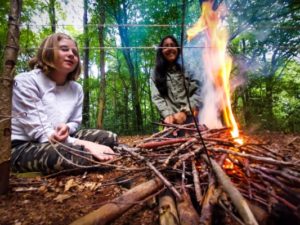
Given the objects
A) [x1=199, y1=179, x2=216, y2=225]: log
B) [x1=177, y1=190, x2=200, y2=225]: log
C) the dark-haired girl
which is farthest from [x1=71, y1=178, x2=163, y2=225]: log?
the dark-haired girl

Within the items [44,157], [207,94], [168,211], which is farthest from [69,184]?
[207,94]

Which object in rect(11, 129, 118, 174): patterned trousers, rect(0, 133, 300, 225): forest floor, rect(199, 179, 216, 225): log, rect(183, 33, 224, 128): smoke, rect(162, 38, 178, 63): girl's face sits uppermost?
rect(162, 38, 178, 63): girl's face

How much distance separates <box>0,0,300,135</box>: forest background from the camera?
7242mm

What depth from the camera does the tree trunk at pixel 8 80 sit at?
1.71 m

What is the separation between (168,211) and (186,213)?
96mm

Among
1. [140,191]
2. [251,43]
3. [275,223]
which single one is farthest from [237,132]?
[251,43]

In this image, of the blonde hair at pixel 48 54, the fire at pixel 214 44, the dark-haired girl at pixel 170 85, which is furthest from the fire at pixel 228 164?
the dark-haired girl at pixel 170 85

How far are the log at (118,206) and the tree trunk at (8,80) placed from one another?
0.85 meters

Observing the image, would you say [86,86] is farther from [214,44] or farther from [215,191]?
[215,191]

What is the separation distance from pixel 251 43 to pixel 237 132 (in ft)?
25.4

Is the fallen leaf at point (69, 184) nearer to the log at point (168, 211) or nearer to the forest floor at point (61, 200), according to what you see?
the forest floor at point (61, 200)

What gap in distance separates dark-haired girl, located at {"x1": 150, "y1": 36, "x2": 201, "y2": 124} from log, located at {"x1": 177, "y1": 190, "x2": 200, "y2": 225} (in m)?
2.83

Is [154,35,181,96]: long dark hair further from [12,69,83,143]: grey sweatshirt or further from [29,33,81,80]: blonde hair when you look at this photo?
[29,33,81,80]: blonde hair

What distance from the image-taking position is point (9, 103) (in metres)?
1.74
